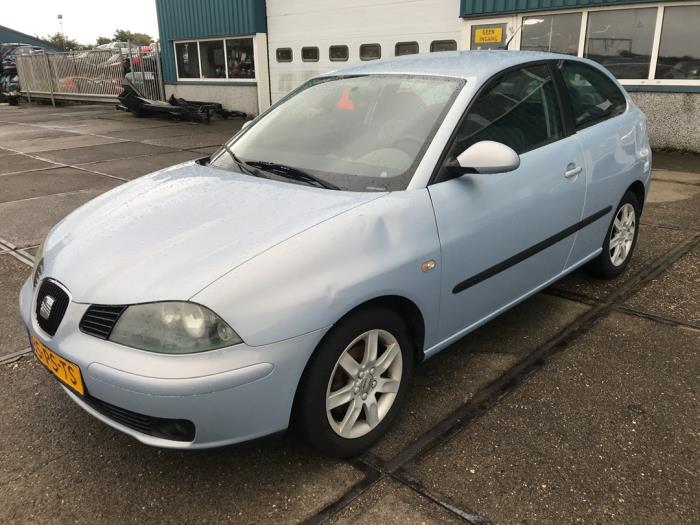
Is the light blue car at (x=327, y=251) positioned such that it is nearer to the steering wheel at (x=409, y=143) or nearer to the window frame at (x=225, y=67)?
the steering wheel at (x=409, y=143)

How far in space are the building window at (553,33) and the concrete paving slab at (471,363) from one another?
23.3 ft

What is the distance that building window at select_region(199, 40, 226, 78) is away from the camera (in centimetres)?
1577

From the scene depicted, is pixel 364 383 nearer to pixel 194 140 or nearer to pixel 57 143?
pixel 194 140

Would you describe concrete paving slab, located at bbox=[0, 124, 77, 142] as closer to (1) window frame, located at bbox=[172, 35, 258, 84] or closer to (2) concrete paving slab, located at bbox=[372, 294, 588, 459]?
(1) window frame, located at bbox=[172, 35, 258, 84]

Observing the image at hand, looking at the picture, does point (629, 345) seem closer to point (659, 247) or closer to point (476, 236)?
point (476, 236)

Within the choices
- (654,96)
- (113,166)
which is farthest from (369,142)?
(654,96)

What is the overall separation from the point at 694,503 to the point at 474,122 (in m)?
1.80

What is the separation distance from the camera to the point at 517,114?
10.3 feet

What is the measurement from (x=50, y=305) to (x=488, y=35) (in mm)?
9666

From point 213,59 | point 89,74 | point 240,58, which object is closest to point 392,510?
point 240,58

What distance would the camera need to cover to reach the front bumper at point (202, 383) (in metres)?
1.95

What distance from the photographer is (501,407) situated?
2.77 metres

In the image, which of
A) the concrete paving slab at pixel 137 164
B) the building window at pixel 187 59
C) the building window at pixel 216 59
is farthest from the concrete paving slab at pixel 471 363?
the building window at pixel 187 59

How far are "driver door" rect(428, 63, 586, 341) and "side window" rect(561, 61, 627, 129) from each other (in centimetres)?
21
